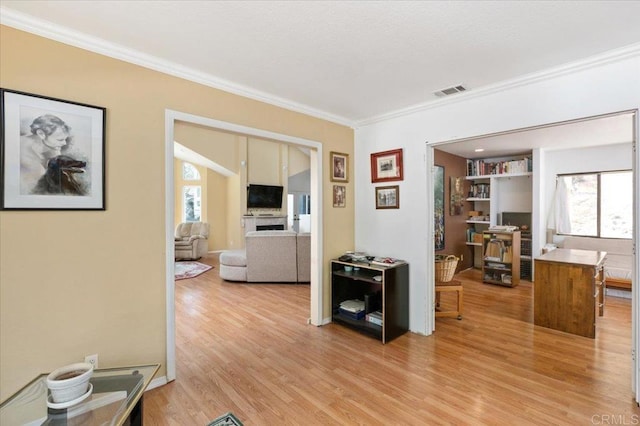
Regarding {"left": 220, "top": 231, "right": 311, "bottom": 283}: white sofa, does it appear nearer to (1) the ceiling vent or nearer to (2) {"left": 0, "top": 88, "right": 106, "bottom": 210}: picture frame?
(1) the ceiling vent

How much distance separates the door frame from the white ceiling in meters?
0.35

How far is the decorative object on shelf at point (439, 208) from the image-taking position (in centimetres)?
536

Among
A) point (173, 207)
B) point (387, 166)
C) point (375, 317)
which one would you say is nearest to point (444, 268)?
point (375, 317)

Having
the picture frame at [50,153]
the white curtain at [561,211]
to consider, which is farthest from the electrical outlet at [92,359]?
the white curtain at [561,211]

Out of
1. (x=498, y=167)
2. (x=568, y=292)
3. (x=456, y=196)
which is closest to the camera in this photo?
(x=568, y=292)

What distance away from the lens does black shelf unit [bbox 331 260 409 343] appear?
114 inches

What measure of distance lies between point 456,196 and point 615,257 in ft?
8.12

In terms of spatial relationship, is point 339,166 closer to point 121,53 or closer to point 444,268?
point 444,268

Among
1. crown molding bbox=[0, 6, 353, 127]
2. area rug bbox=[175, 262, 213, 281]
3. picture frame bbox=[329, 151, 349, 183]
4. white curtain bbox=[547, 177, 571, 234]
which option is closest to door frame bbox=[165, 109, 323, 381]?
picture frame bbox=[329, 151, 349, 183]

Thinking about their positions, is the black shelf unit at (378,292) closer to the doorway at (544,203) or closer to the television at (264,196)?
the doorway at (544,203)

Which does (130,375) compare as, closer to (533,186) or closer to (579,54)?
(579,54)

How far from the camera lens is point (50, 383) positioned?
1335mm

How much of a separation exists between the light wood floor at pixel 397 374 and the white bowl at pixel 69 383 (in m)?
0.62

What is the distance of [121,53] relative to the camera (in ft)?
6.58
